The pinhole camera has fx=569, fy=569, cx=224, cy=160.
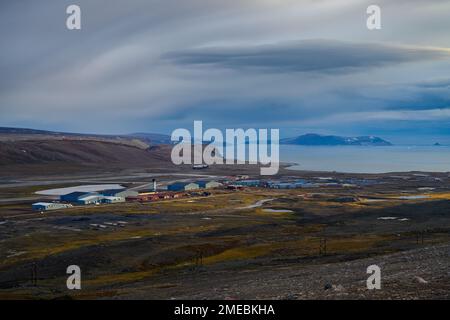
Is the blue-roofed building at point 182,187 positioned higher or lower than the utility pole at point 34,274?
higher

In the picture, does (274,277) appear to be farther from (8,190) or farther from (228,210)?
(8,190)

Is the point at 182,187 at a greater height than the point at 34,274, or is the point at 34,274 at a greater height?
the point at 182,187

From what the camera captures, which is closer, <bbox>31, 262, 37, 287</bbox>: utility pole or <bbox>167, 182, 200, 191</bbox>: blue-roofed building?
<bbox>31, 262, 37, 287</bbox>: utility pole

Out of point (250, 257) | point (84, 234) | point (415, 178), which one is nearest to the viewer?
point (250, 257)

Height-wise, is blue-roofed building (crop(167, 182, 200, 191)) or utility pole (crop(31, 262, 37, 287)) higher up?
blue-roofed building (crop(167, 182, 200, 191))

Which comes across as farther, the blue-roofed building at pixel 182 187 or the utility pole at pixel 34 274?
the blue-roofed building at pixel 182 187

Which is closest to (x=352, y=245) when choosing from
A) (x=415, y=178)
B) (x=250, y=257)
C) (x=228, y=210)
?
(x=250, y=257)

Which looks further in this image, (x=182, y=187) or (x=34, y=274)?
(x=182, y=187)

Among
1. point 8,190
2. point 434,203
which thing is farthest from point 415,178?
point 8,190

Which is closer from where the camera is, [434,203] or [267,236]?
[267,236]

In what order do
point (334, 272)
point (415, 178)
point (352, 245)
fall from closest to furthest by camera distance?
point (334, 272)
point (352, 245)
point (415, 178)
